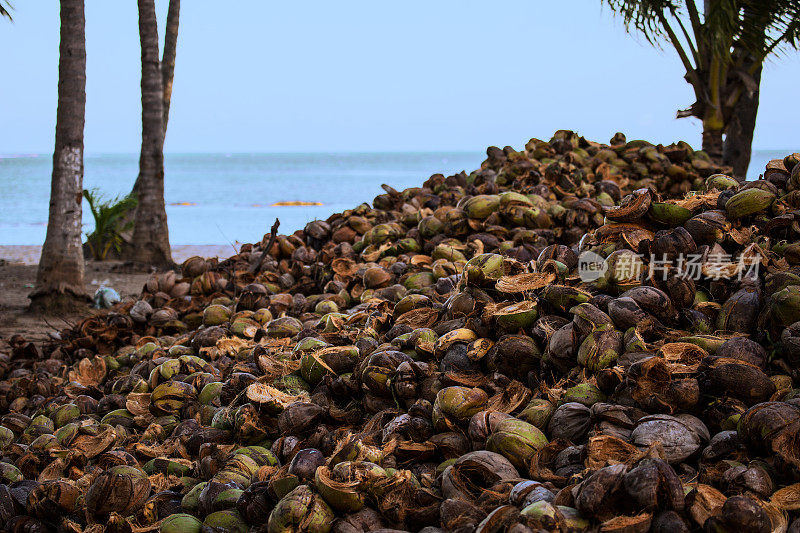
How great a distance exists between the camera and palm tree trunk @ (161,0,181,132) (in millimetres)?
10438

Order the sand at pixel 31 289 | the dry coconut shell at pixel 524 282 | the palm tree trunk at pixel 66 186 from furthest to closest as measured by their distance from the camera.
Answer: the palm tree trunk at pixel 66 186 → the sand at pixel 31 289 → the dry coconut shell at pixel 524 282

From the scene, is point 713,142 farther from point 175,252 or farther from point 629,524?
point 629,524

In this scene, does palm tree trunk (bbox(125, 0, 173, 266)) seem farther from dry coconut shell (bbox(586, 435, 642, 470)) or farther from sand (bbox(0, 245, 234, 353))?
dry coconut shell (bbox(586, 435, 642, 470))

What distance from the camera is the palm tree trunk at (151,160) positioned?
845cm

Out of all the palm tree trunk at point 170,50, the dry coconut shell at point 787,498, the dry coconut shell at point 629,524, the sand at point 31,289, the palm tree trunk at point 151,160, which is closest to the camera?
the dry coconut shell at point 629,524

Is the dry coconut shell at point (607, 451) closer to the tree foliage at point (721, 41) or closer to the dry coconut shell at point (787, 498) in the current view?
the dry coconut shell at point (787, 498)

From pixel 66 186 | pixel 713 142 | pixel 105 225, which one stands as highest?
pixel 713 142

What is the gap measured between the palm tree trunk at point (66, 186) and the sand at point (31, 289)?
217mm

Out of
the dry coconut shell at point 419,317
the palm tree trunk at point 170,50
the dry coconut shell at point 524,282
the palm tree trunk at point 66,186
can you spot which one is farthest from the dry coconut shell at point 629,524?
the palm tree trunk at point 170,50

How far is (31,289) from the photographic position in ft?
26.2

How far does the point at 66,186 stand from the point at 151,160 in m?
1.99

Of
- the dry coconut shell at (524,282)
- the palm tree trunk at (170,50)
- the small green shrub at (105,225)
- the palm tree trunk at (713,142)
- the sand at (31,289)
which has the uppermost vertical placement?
the palm tree trunk at (170,50)

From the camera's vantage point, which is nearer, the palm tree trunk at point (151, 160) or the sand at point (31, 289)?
the sand at point (31, 289)

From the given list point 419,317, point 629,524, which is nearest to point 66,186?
point 419,317
